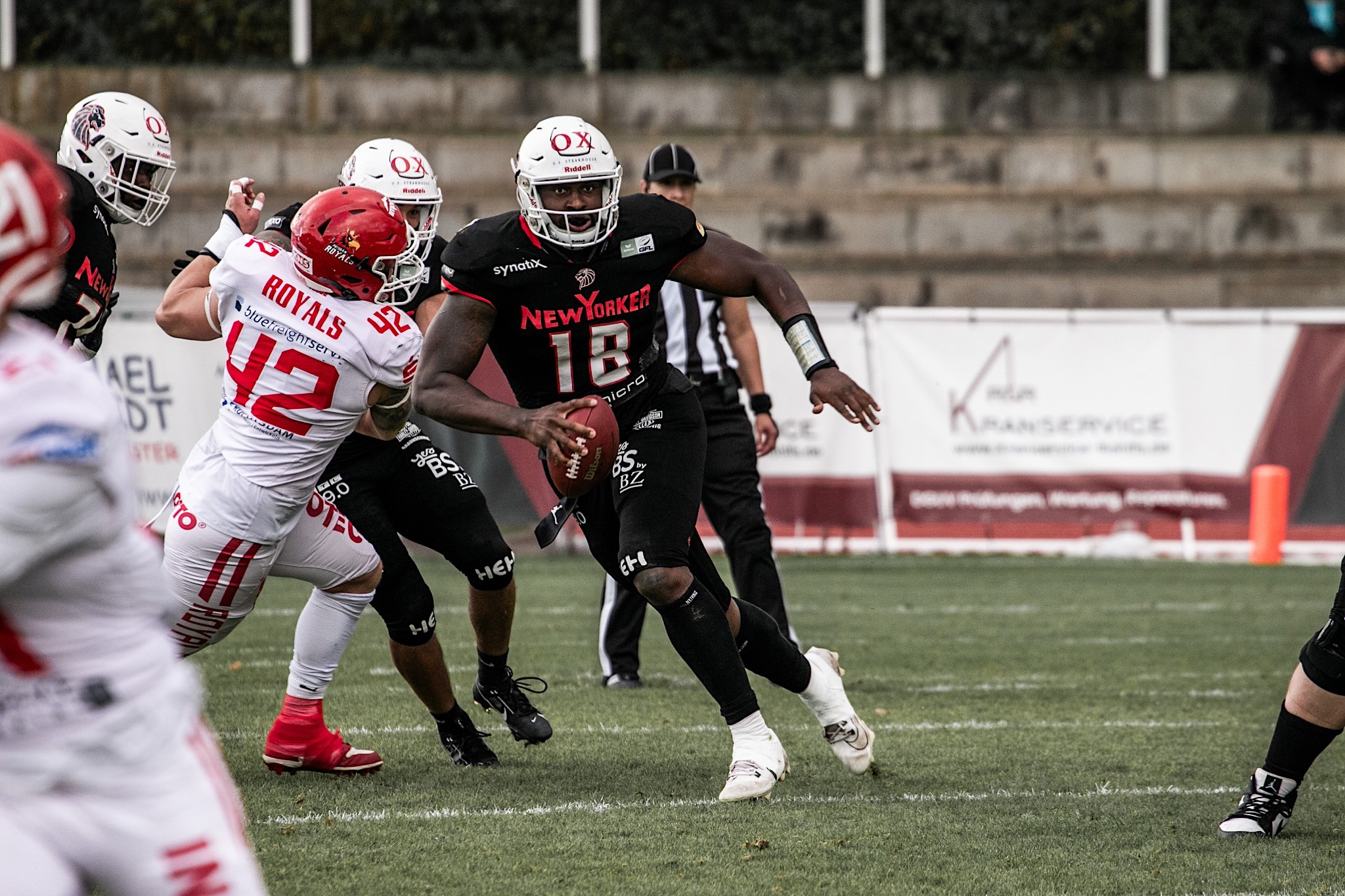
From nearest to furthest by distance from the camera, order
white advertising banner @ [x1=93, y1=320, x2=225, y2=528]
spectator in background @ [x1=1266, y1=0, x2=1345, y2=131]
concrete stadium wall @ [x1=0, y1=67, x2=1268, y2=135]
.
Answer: white advertising banner @ [x1=93, y1=320, x2=225, y2=528] < concrete stadium wall @ [x1=0, y1=67, x2=1268, y2=135] < spectator in background @ [x1=1266, y1=0, x2=1345, y2=131]

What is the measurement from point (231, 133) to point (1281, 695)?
12.8 metres

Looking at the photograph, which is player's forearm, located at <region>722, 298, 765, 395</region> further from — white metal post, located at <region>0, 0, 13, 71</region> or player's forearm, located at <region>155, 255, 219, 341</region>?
white metal post, located at <region>0, 0, 13, 71</region>

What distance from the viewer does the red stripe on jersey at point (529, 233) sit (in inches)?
191

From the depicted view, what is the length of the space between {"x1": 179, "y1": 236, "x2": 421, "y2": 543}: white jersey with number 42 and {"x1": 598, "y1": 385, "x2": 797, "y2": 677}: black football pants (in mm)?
2418

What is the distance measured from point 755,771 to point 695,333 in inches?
118

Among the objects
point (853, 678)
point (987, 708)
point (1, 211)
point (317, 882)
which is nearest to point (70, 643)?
point (1, 211)

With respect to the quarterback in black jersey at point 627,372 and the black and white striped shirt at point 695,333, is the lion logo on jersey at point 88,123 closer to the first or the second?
the quarterback in black jersey at point 627,372

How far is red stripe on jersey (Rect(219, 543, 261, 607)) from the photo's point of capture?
4527 mm

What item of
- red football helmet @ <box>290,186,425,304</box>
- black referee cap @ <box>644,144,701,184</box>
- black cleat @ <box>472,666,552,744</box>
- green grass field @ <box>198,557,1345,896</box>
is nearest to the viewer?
green grass field @ <box>198,557,1345,896</box>

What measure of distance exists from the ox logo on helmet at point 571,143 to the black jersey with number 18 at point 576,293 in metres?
0.26

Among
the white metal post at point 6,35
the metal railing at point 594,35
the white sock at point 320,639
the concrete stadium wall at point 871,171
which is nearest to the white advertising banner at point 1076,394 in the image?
the concrete stadium wall at point 871,171

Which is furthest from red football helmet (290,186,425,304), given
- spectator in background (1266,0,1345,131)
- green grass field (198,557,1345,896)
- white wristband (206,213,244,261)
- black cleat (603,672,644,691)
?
spectator in background (1266,0,1345,131)

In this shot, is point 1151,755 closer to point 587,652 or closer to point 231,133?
point 587,652

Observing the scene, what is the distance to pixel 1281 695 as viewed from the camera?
6.71 meters
